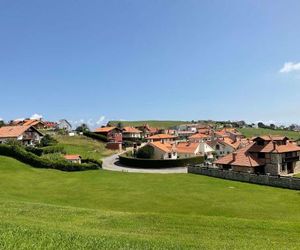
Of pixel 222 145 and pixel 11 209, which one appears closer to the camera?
pixel 11 209

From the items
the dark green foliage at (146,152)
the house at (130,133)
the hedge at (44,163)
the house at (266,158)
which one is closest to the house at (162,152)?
the dark green foliage at (146,152)

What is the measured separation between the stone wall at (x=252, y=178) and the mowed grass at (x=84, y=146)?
34.4 meters

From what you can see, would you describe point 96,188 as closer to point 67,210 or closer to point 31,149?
point 67,210

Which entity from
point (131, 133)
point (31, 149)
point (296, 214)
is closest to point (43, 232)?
point (296, 214)

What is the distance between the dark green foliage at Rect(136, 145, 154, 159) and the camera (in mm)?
84938

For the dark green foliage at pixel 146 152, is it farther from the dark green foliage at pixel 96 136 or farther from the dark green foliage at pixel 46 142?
the dark green foliage at pixel 96 136

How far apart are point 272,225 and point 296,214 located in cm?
1181

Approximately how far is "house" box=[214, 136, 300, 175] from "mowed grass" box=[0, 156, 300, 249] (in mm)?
9464

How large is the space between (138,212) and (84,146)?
72582 mm

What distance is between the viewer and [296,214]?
3278 cm

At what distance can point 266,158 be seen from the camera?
65.8 m

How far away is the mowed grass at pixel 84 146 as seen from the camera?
9371 centimetres

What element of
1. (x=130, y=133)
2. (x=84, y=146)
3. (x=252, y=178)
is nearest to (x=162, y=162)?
(x=252, y=178)

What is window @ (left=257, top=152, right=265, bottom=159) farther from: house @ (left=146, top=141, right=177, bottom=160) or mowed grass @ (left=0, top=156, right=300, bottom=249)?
house @ (left=146, top=141, right=177, bottom=160)
